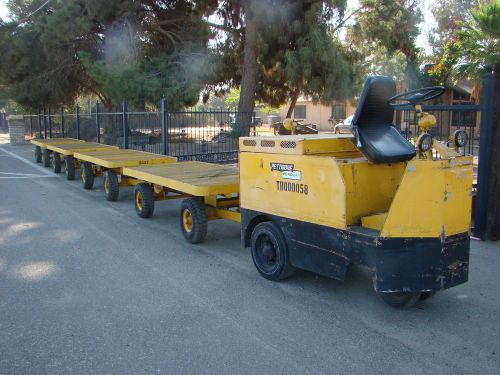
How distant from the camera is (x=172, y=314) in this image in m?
4.61

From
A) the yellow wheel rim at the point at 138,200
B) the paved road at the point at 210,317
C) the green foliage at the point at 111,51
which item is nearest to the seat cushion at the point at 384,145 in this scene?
the paved road at the point at 210,317

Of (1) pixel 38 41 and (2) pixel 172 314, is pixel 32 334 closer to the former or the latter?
(2) pixel 172 314

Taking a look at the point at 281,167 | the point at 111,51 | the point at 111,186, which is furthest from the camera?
the point at 111,51

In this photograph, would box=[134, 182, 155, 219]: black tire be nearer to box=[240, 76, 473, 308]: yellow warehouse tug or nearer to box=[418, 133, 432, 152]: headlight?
box=[240, 76, 473, 308]: yellow warehouse tug

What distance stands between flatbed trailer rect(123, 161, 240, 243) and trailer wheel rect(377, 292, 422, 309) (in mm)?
2556

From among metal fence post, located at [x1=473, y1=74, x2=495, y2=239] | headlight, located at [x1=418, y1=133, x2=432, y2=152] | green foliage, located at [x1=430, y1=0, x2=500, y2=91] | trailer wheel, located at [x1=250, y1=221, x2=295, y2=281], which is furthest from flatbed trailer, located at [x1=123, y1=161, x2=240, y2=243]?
green foliage, located at [x1=430, y1=0, x2=500, y2=91]

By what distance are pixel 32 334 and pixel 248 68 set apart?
15.6 meters

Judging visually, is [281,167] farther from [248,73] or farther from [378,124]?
[248,73]

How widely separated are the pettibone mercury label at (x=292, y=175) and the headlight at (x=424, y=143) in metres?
1.16

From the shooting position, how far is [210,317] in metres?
4.55

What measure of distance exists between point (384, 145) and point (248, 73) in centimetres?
1446

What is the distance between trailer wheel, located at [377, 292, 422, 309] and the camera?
459 centimetres

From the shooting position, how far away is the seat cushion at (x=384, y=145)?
15.0 feet

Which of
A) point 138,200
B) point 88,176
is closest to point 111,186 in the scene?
point 138,200
